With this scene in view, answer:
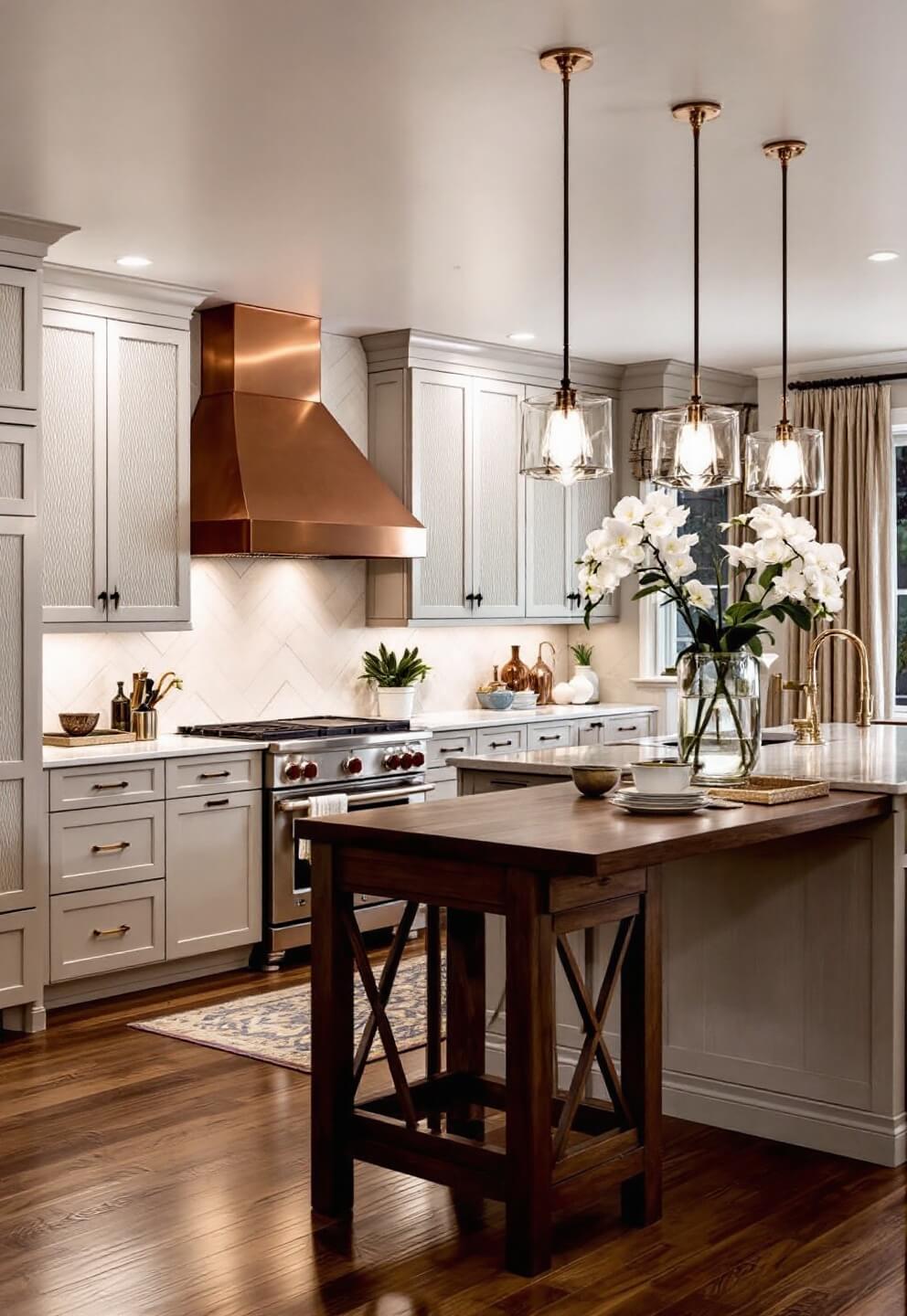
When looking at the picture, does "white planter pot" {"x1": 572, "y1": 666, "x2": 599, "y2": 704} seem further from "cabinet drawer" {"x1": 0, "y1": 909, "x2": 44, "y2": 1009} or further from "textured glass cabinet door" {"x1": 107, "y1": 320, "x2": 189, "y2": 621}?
"cabinet drawer" {"x1": 0, "y1": 909, "x2": 44, "y2": 1009}

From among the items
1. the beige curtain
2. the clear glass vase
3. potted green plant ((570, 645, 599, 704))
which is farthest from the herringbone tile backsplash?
the clear glass vase

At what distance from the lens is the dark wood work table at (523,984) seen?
289 centimetres

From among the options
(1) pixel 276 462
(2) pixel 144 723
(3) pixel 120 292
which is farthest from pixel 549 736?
(3) pixel 120 292

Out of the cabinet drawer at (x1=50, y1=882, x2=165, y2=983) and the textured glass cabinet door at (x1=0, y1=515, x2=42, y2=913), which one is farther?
the cabinet drawer at (x1=50, y1=882, x2=165, y2=983)

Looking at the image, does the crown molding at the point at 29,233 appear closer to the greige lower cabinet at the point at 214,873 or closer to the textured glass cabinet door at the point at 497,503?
the greige lower cabinet at the point at 214,873

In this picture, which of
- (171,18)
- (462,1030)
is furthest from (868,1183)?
(171,18)

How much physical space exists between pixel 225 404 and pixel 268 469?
35 cm

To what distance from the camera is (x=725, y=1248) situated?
10.2 feet

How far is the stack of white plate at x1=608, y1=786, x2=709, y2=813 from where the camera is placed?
3301mm

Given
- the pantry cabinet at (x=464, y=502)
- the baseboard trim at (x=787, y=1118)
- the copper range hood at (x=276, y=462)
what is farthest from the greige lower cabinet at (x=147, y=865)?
the baseboard trim at (x=787, y=1118)

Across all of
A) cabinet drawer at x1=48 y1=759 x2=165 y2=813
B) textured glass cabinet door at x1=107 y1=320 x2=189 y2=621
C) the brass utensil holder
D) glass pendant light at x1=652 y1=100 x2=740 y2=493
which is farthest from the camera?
the brass utensil holder

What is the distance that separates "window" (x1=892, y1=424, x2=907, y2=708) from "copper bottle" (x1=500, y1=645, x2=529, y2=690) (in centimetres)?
189

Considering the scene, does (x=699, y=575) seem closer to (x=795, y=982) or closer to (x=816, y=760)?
(x=816, y=760)

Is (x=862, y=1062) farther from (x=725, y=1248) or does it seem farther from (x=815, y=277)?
(x=815, y=277)
